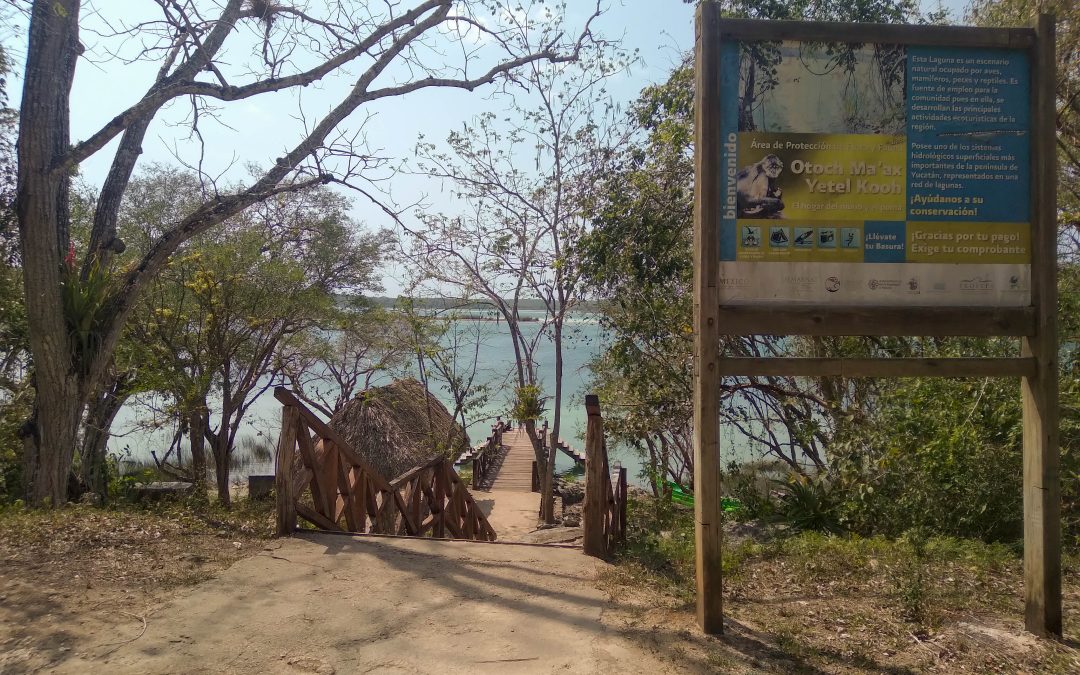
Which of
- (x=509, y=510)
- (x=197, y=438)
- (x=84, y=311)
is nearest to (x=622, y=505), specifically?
(x=84, y=311)

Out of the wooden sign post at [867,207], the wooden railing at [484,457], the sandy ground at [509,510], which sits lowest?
the sandy ground at [509,510]

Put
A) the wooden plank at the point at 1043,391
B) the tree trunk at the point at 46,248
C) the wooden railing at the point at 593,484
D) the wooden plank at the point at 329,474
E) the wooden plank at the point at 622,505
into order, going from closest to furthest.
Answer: the wooden plank at the point at 1043,391 < the wooden railing at the point at 593,484 < the wooden plank at the point at 329,474 < the tree trunk at the point at 46,248 < the wooden plank at the point at 622,505

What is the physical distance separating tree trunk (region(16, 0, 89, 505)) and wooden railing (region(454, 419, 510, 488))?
1256 cm

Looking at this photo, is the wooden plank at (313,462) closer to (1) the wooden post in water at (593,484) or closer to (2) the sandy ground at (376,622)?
(2) the sandy ground at (376,622)

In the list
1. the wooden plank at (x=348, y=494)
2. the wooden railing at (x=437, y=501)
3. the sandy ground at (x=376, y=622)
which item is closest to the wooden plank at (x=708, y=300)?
the sandy ground at (x=376, y=622)

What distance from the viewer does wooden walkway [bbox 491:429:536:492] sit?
2145 cm

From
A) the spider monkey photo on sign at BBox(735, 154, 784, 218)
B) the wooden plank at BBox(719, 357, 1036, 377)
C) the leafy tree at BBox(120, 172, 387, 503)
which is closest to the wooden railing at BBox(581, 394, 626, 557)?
the wooden plank at BBox(719, 357, 1036, 377)

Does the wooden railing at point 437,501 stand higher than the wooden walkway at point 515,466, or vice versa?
the wooden railing at point 437,501

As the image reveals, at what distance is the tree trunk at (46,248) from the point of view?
21.2 feet

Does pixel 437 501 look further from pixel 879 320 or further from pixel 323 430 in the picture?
pixel 879 320

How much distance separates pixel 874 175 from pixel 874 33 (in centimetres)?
70

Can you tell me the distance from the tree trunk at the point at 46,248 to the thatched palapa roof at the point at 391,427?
11397mm

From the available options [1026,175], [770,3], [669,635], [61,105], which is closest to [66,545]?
[669,635]

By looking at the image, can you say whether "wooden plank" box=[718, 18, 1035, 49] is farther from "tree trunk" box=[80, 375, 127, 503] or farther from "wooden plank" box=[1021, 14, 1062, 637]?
"tree trunk" box=[80, 375, 127, 503]
